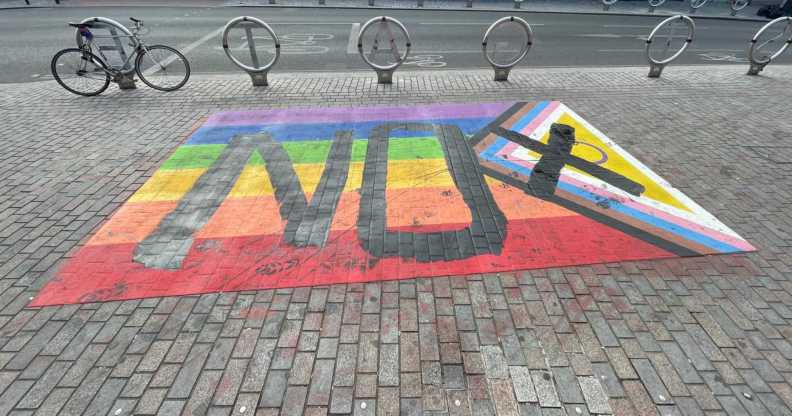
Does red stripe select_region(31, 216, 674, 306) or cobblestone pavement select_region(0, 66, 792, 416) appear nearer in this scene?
cobblestone pavement select_region(0, 66, 792, 416)

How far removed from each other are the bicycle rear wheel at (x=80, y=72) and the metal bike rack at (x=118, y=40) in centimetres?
21

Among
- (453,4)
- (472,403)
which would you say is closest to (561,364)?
(472,403)

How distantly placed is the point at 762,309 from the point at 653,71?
787 centimetres

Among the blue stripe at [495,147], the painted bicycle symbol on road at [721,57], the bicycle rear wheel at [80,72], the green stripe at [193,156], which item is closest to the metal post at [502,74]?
the blue stripe at [495,147]

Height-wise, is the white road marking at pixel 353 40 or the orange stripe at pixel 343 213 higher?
the white road marking at pixel 353 40

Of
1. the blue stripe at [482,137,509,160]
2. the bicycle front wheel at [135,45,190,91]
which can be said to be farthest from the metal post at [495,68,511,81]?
the bicycle front wheel at [135,45,190,91]

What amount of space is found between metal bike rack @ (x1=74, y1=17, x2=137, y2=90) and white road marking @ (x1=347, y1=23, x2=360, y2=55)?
5.40m

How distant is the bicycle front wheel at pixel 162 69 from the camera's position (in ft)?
25.0

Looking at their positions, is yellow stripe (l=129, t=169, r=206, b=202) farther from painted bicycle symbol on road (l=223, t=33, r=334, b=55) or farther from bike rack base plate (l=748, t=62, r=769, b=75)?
bike rack base plate (l=748, t=62, r=769, b=75)

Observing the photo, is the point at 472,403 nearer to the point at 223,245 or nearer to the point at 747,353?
the point at 747,353

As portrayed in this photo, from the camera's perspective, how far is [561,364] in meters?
2.67

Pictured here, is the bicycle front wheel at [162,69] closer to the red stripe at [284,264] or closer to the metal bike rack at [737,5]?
the red stripe at [284,264]

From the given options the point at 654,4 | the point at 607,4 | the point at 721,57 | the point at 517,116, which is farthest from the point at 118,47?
the point at 654,4

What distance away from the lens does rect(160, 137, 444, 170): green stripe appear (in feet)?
17.1
